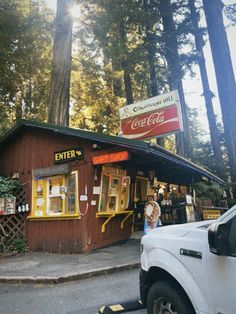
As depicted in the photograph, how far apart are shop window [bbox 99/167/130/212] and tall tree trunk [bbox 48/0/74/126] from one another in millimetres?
4273

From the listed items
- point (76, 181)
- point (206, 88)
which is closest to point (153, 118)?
point (76, 181)

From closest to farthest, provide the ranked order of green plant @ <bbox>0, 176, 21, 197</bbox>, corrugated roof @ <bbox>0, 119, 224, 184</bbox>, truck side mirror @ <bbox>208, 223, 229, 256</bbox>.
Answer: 1. truck side mirror @ <bbox>208, 223, 229, 256</bbox>
2. corrugated roof @ <bbox>0, 119, 224, 184</bbox>
3. green plant @ <bbox>0, 176, 21, 197</bbox>

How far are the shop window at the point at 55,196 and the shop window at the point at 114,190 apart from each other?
96cm

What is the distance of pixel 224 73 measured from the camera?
47.2ft

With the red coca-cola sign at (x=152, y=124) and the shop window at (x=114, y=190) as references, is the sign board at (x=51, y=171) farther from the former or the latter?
the red coca-cola sign at (x=152, y=124)

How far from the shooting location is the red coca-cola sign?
11906 millimetres

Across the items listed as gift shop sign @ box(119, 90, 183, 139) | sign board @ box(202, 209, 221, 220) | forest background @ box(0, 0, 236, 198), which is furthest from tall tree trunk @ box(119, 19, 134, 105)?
sign board @ box(202, 209, 221, 220)

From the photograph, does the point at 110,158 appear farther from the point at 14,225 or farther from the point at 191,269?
the point at 191,269

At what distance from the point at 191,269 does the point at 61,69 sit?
43.3 feet

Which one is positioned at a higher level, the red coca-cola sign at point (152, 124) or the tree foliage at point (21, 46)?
the tree foliage at point (21, 46)

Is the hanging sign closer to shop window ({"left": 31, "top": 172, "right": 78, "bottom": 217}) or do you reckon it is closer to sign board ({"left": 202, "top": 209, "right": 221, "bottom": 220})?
shop window ({"left": 31, "top": 172, "right": 78, "bottom": 217})

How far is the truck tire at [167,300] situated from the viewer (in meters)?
3.28

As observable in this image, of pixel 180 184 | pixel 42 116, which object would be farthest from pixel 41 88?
pixel 180 184

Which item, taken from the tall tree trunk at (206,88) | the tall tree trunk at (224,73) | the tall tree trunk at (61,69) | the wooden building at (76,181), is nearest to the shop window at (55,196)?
the wooden building at (76,181)
